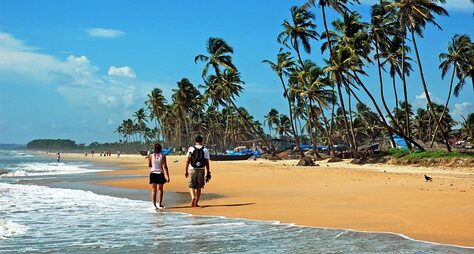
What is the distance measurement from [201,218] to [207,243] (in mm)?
2586

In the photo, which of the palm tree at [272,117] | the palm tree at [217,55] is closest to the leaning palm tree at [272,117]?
the palm tree at [272,117]

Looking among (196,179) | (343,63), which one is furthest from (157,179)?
(343,63)

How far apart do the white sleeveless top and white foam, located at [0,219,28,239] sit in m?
3.40

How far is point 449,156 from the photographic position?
1067 inches

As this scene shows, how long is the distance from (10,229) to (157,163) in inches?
154

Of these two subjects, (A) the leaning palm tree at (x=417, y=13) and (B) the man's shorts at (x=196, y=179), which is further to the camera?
(A) the leaning palm tree at (x=417, y=13)

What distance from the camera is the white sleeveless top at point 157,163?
430 inches

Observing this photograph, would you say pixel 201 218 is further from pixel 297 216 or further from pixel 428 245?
pixel 428 245

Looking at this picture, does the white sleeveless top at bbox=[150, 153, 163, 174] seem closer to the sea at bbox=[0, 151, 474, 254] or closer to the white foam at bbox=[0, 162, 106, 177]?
the sea at bbox=[0, 151, 474, 254]

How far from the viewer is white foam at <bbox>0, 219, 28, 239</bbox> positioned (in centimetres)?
719

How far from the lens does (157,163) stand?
36.0 ft

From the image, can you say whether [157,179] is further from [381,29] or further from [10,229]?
[381,29]

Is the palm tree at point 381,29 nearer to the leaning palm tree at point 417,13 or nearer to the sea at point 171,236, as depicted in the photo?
the leaning palm tree at point 417,13

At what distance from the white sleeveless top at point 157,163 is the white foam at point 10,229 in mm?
3400
